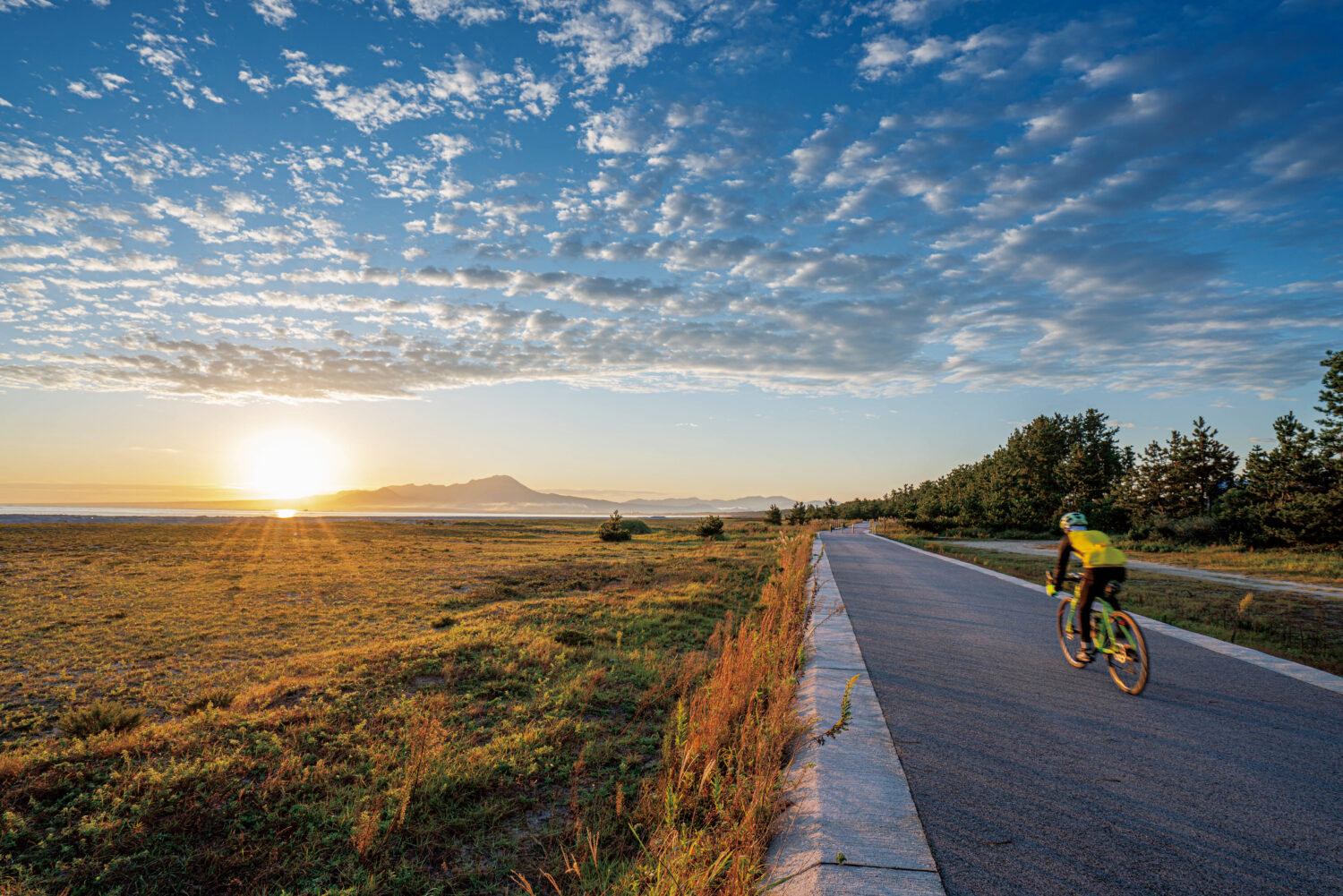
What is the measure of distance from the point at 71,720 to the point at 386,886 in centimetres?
438

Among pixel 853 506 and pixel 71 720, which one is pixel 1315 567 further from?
pixel 853 506

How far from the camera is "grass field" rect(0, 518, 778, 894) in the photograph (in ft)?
11.2

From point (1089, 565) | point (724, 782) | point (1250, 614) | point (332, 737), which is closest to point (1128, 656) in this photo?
point (1089, 565)

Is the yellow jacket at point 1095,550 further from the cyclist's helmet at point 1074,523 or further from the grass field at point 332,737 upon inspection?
the grass field at point 332,737

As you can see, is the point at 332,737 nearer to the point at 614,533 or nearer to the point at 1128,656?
the point at 1128,656

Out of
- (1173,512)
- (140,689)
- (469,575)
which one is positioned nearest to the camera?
(140,689)

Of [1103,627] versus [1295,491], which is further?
[1295,491]

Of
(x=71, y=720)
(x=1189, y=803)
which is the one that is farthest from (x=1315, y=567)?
(x=71, y=720)

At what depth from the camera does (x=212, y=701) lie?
6234 millimetres

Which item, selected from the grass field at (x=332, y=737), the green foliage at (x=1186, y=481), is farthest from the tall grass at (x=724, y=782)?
the green foliage at (x=1186, y=481)

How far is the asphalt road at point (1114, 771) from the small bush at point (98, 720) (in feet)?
22.4

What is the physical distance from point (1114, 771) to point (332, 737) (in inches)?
238

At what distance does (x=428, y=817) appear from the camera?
377 centimetres

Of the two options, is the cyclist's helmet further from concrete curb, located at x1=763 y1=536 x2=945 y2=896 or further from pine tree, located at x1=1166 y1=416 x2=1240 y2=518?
pine tree, located at x1=1166 y1=416 x2=1240 y2=518
